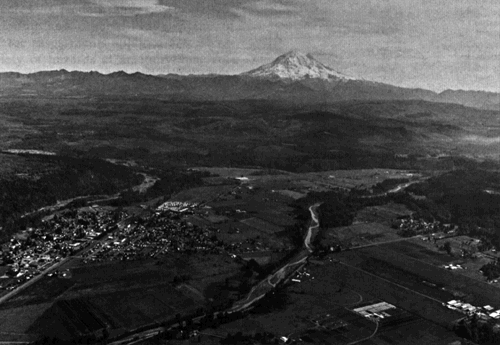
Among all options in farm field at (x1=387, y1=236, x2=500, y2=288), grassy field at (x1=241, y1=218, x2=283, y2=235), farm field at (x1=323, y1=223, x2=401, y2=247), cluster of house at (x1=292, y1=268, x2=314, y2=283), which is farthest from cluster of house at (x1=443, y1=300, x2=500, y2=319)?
grassy field at (x1=241, y1=218, x2=283, y2=235)

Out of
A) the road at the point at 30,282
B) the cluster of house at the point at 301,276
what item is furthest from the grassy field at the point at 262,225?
the road at the point at 30,282

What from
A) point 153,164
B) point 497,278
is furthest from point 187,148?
point 497,278

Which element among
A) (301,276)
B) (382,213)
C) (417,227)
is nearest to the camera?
(301,276)

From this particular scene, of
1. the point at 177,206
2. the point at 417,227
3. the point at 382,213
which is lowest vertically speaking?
the point at 177,206

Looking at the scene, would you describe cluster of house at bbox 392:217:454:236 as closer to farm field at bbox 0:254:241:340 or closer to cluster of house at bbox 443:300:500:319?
cluster of house at bbox 443:300:500:319

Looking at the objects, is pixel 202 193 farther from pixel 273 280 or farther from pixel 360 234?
pixel 273 280

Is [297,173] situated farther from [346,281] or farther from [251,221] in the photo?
[346,281]

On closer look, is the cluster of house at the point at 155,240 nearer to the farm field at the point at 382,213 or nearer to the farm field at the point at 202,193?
the farm field at the point at 202,193

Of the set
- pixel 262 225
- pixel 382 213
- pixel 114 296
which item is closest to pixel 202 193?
pixel 262 225
